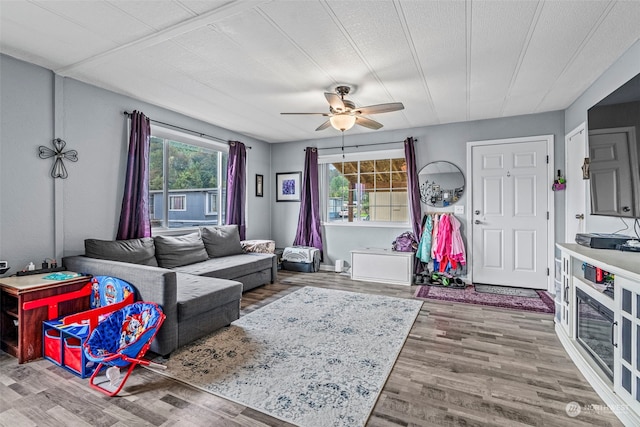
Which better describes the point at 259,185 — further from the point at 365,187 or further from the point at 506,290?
the point at 506,290

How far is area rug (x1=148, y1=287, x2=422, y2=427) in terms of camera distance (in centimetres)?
174

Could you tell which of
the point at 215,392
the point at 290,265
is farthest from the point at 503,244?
the point at 215,392

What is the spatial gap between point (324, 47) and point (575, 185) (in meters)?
3.42

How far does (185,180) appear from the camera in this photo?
175 inches

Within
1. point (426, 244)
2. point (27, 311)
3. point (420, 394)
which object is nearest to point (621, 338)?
point (420, 394)

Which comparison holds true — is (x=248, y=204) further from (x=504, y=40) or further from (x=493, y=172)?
(x=504, y=40)

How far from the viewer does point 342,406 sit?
1713mm

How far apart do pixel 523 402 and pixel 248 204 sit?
15.2ft

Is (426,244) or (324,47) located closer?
(324,47)

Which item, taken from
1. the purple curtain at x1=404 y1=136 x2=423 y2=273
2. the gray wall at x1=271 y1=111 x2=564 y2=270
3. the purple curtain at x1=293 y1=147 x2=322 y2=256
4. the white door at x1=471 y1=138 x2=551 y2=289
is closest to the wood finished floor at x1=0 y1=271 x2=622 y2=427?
the white door at x1=471 y1=138 x2=551 y2=289

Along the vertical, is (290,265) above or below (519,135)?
below

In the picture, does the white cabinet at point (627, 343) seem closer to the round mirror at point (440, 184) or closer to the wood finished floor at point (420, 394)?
the wood finished floor at point (420, 394)

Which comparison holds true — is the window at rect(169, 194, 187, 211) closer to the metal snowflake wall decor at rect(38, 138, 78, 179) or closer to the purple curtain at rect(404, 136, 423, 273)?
the metal snowflake wall decor at rect(38, 138, 78, 179)

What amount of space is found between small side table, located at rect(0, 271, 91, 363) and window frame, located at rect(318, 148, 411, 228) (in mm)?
3736
